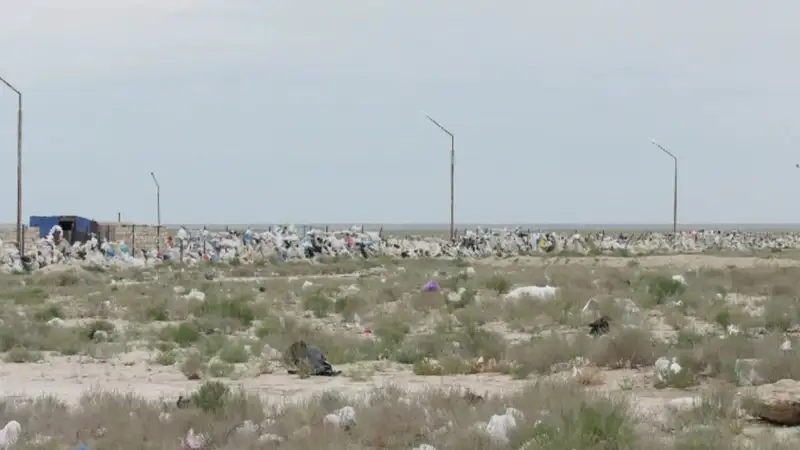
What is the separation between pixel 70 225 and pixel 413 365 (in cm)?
4132

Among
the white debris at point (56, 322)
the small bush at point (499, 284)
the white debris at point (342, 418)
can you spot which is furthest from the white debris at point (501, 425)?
the small bush at point (499, 284)

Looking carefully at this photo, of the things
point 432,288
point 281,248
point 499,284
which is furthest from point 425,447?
point 281,248

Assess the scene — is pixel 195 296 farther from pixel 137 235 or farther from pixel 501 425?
pixel 137 235

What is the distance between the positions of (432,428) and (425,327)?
9580mm

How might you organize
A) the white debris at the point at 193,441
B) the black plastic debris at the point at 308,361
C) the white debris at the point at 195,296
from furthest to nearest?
the white debris at the point at 195,296 → the black plastic debris at the point at 308,361 → the white debris at the point at 193,441

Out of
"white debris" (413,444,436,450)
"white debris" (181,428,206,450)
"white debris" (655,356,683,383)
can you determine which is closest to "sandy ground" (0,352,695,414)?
"white debris" (655,356,683,383)

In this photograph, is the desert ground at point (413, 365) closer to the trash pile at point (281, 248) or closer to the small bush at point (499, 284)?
the small bush at point (499, 284)

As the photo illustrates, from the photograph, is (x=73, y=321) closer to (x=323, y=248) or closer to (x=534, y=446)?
(x=534, y=446)

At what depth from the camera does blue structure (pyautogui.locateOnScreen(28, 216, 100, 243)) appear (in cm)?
4969

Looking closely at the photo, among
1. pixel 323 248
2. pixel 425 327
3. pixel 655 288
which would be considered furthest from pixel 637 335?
pixel 323 248

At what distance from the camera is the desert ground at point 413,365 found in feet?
28.8

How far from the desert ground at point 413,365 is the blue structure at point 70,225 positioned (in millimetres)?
22663

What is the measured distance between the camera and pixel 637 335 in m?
13.8

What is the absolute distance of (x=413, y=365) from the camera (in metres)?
13.8
